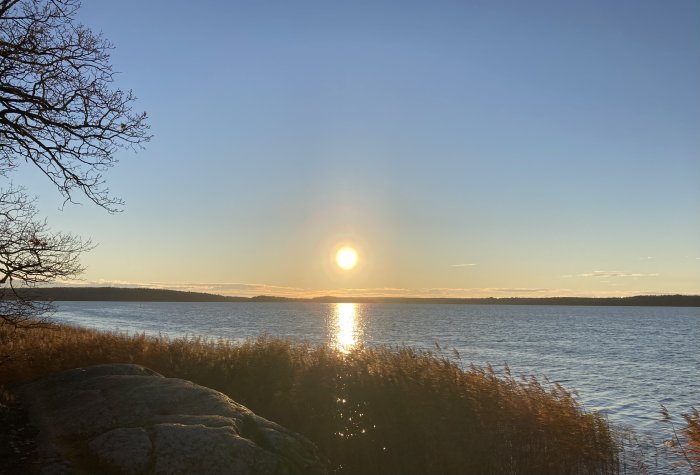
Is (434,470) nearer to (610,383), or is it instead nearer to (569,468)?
(569,468)

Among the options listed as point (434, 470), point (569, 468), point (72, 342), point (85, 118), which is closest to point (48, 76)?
point (85, 118)

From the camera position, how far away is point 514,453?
40.2 ft

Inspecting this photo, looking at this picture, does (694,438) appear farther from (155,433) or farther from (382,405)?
(155,433)

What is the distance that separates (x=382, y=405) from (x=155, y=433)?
20.8ft

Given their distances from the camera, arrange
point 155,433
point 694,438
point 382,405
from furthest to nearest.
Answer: point 382,405
point 694,438
point 155,433

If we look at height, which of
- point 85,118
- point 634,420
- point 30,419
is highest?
point 85,118

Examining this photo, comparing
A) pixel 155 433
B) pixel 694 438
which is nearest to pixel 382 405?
pixel 155 433

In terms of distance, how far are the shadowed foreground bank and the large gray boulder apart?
2.57 m

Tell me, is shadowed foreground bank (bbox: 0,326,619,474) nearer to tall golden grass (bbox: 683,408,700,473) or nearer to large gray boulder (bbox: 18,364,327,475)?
tall golden grass (bbox: 683,408,700,473)

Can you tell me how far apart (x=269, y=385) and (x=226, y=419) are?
5793 mm

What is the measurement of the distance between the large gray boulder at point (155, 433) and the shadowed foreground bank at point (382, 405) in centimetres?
257

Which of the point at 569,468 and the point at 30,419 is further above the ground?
the point at 30,419

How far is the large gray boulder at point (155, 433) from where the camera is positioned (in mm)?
8008

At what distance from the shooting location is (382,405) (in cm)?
1330
